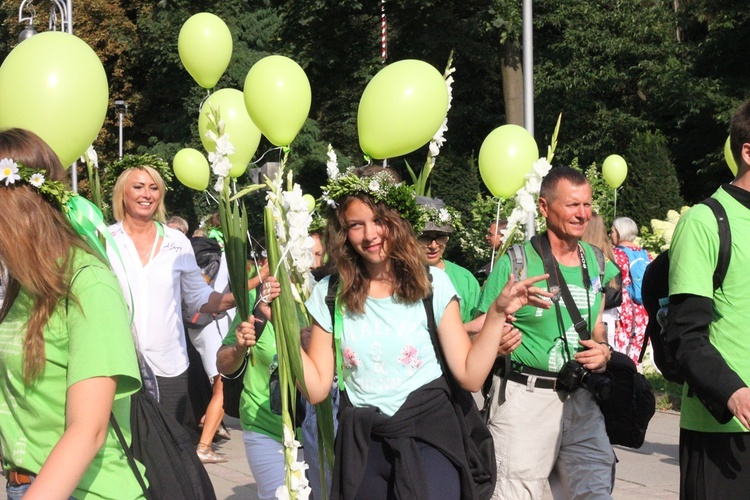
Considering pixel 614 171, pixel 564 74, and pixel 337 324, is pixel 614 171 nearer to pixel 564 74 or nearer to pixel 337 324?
pixel 337 324

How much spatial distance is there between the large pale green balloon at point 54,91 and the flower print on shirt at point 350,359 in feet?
4.31

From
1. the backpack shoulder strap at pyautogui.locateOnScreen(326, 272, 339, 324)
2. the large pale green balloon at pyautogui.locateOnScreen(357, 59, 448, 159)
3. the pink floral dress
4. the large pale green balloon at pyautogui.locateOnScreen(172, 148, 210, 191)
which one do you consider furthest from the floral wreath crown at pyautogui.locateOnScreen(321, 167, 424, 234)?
the pink floral dress

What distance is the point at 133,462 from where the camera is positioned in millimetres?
2736

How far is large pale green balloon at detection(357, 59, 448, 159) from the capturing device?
466cm

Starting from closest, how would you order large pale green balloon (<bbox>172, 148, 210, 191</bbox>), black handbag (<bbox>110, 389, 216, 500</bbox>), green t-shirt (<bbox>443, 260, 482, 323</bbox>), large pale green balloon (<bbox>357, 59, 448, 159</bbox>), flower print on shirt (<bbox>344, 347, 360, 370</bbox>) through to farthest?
black handbag (<bbox>110, 389, 216, 500</bbox>)
flower print on shirt (<bbox>344, 347, 360, 370</bbox>)
large pale green balloon (<bbox>357, 59, 448, 159</bbox>)
green t-shirt (<bbox>443, 260, 482, 323</bbox>)
large pale green balloon (<bbox>172, 148, 210, 191</bbox>)

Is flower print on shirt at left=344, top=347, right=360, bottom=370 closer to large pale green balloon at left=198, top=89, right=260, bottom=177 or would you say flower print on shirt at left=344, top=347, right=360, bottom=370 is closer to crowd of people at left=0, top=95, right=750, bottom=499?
crowd of people at left=0, top=95, right=750, bottom=499

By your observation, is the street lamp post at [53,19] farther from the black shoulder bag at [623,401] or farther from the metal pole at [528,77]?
the black shoulder bag at [623,401]

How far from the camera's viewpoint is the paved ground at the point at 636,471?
7.40 meters

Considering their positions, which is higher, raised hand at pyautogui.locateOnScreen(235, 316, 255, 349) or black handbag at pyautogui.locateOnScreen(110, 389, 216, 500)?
raised hand at pyautogui.locateOnScreen(235, 316, 255, 349)

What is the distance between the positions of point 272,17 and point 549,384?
28.3 metres

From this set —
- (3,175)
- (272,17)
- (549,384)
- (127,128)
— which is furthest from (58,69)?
(127,128)

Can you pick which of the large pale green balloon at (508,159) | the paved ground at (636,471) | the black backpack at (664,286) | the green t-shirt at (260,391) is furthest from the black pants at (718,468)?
the paved ground at (636,471)

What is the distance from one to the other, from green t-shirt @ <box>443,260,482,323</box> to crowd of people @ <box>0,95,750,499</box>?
0.01m

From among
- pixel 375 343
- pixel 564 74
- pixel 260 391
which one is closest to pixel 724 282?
pixel 375 343
